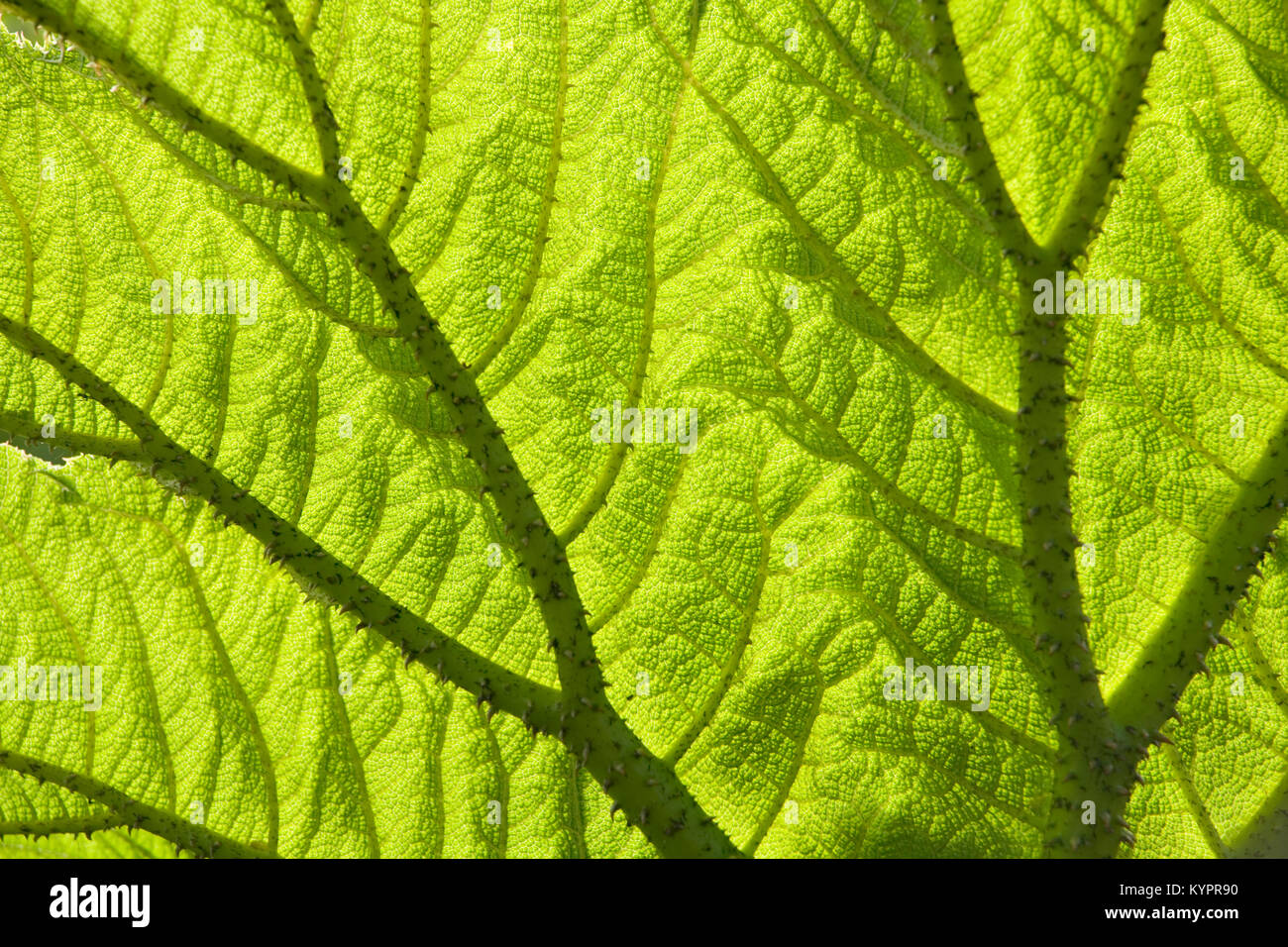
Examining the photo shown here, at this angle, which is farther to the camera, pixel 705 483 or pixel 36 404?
pixel 705 483

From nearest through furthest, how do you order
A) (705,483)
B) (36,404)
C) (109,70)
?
(109,70)
(36,404)
(705,483)

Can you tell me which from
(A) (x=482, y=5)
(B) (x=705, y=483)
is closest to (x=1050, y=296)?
(B) (x=705, y=483)

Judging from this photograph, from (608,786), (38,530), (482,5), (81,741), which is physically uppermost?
(482,5)

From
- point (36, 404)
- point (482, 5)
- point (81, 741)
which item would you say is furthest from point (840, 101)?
point (81, 741)

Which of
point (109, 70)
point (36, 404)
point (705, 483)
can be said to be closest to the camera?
point (109, 70)

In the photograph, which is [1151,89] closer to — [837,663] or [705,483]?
[705,483]

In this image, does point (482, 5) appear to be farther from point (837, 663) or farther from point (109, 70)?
point (837, 663)

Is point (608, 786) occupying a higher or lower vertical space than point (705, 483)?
lower
